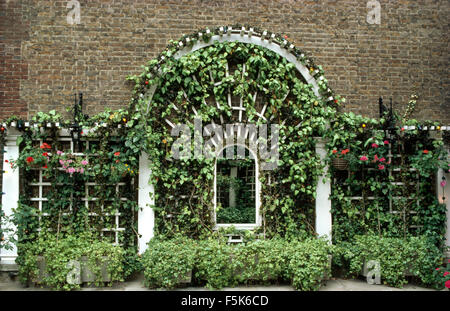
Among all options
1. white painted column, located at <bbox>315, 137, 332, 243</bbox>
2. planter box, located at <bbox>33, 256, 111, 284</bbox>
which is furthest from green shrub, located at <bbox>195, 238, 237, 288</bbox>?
white painted column, located at <bbox>315, 137, 332, 243</bbox>

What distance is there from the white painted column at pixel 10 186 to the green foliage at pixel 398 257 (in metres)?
5.23

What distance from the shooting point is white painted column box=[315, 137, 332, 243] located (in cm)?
573

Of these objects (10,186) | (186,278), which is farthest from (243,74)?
(10,186)

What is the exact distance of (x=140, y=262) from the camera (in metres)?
5.45

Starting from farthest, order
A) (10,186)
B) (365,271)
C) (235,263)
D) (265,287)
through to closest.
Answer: (10,186) → (365,271) → (265,287) → (235,263)

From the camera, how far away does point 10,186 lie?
554cm

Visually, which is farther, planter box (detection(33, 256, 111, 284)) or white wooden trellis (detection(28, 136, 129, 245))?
white wooden trellis (detection(28, 136, 129, 245))

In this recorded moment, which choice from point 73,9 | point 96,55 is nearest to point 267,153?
point 96,55

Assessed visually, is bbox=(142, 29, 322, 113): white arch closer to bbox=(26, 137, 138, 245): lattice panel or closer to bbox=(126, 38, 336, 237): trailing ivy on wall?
bbox=(126, 38, 336, 237): trailing ivy on wall

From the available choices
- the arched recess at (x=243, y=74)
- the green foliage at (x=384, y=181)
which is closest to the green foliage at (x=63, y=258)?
the arched recess at (x=243, y=74)

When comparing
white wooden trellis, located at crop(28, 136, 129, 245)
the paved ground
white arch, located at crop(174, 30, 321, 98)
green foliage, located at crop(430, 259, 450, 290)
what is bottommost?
the paved ground

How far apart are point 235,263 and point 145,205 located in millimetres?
1715

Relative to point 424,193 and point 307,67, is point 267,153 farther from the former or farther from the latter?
point 424,193

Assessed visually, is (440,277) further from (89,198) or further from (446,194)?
(89,198)
